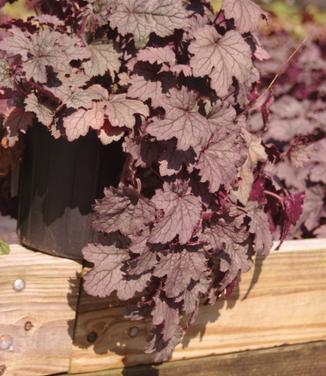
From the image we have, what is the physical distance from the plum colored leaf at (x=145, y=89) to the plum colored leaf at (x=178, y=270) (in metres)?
0.33

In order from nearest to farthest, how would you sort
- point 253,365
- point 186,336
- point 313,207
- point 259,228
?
point 259,228, point 186,336, point 253,365, point 313,207

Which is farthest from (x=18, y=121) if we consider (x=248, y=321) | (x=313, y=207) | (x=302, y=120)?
(x=302, y=120)

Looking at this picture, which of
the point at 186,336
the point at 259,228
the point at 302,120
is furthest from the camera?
the point at 302,120

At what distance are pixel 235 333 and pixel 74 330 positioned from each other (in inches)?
18.9

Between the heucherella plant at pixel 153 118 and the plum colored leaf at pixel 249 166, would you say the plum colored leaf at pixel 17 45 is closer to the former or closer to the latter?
the heucherella plant at pixel 153 118

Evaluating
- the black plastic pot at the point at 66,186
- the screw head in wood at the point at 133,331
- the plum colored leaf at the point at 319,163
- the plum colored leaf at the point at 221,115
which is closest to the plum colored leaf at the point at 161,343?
the screw head in wood at the point at 133,331

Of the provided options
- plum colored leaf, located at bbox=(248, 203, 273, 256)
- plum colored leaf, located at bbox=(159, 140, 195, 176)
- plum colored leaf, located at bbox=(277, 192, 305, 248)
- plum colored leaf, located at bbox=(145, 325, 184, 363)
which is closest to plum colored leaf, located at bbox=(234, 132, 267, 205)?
plum colored leaf, located at bbox=(248, 203, 273, 256)

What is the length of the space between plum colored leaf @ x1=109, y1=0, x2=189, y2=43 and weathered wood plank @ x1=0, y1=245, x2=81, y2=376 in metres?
0.55

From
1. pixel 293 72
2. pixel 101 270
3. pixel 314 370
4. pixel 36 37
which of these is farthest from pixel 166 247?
pixel 293 72

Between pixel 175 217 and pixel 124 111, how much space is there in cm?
25

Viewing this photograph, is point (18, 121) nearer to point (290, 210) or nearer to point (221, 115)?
point (221, 115)

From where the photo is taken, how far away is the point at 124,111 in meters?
1.65

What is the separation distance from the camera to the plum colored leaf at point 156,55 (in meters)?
1.65

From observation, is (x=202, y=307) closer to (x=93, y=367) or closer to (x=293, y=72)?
(x=93, y=367)
